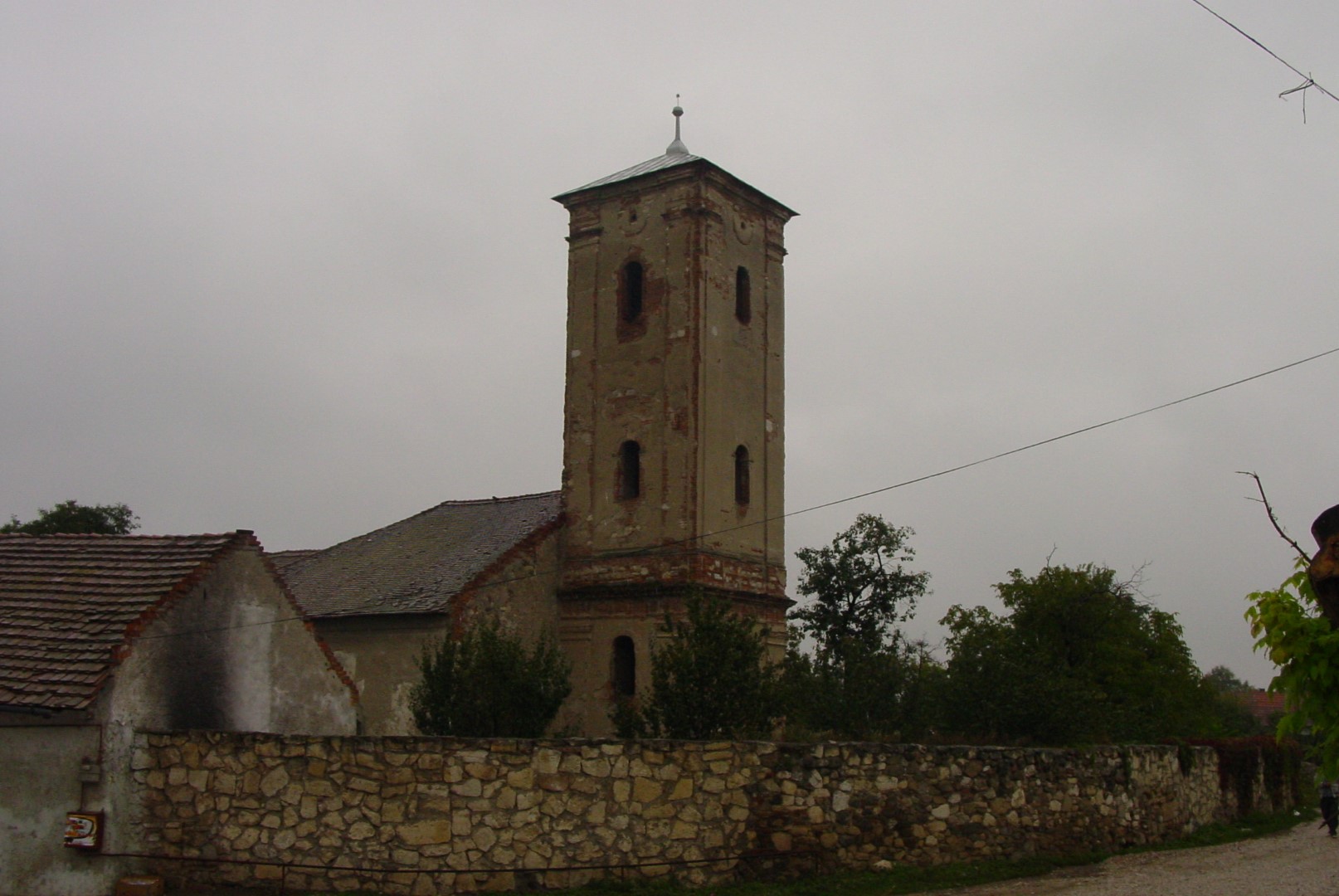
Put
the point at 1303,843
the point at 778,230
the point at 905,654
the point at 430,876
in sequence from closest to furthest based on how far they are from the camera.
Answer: the point at 430,876 → the point at 1303,843 → the point at 905,654 → the point at 778,230

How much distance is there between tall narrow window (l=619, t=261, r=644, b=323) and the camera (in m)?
27.1

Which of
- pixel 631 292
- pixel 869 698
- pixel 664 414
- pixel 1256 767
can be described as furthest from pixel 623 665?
pixel 1256 767

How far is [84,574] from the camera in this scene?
14.9m

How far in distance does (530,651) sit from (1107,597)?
67.6ft

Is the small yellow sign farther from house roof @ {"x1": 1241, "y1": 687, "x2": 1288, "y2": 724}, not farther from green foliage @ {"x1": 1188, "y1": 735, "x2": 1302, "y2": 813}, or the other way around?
house roof @ {"x1": 1241, "y1": 687, "x2": 1288, "y2": 724}

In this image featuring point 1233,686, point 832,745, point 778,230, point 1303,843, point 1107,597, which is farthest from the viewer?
point 1233,686

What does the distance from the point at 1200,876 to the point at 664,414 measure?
1381 cm

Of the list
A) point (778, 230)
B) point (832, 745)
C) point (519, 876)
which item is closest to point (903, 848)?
point (832, 745)

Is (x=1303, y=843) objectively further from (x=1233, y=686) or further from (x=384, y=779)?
(x=1233, y=686)

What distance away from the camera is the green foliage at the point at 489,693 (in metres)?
17.8

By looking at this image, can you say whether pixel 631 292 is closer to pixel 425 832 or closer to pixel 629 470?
pixel 629 470

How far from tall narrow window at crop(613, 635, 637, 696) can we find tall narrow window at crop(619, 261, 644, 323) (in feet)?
23.4

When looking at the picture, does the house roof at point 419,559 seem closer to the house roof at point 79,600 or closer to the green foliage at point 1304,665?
the house roof at point 79,600

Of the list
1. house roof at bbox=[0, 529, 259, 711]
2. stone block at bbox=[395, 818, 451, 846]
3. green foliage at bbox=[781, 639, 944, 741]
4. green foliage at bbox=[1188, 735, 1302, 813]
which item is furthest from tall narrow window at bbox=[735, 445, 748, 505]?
stone block at bbox=[395, 818, 451, 846]
